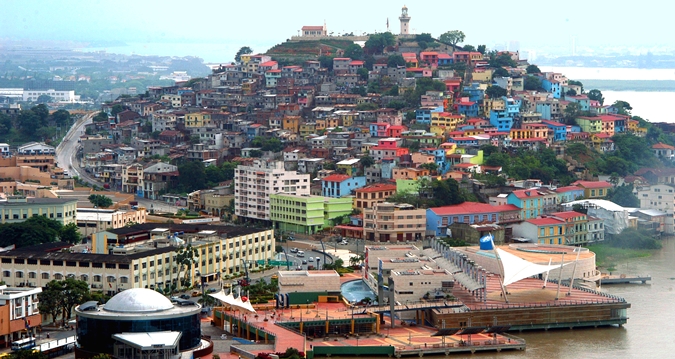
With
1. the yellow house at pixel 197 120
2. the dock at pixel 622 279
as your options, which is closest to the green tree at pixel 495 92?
the yellow house at pixel 197 120

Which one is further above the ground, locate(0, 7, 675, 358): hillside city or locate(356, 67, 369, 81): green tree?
locate(356, 67, 369, 81): green tree

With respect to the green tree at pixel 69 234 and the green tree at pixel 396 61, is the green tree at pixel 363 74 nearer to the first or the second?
the green tree at pixel 396 61

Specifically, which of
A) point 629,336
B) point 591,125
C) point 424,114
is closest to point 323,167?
point 424,114

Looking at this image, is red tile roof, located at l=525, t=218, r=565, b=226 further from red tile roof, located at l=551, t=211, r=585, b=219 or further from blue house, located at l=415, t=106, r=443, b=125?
blue house, located at l=415, t=106, r=443, b=125

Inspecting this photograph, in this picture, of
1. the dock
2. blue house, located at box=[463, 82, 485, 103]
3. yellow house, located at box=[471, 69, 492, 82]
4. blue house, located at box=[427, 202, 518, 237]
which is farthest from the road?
yellow house, located at box=[471, 69, 492, 82]

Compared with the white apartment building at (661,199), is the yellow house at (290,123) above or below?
above

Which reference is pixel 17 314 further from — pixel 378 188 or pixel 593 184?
pixel 593 184
